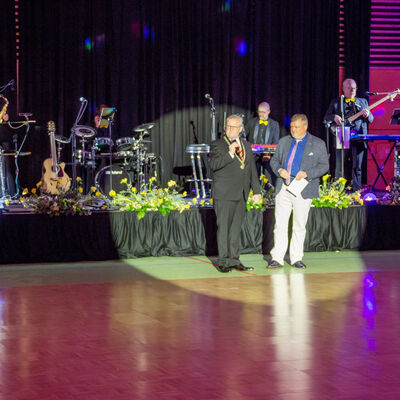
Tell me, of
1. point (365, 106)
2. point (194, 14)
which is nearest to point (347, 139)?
point (365, 106)

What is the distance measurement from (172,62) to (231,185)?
23.1 ft

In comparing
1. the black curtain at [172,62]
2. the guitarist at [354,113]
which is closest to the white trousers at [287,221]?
the guitarist at [354,113]

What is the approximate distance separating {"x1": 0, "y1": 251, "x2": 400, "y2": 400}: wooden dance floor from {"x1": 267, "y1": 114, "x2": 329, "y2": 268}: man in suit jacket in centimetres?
32

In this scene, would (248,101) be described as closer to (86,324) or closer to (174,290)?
(174,290)

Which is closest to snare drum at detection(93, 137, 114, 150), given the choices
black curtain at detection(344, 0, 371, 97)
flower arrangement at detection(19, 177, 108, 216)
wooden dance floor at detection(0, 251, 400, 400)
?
flower arrangement at detection(19, 177, 108, 216)

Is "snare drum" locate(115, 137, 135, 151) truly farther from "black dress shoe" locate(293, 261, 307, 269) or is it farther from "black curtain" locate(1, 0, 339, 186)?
"black dress shoe" locate(293, 261, 307, 269)

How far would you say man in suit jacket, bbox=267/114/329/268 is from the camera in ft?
24.8

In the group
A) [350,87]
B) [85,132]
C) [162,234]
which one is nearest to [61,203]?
[162,234]

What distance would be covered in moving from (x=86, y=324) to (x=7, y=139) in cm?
680

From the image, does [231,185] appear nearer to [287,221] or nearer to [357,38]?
[287,221]

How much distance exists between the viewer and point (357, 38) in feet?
48.3

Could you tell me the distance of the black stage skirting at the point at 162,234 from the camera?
8211 millimetres

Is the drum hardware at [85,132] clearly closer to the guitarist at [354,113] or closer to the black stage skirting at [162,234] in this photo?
the black stage skirting at [162,234]

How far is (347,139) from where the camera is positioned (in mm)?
11055
